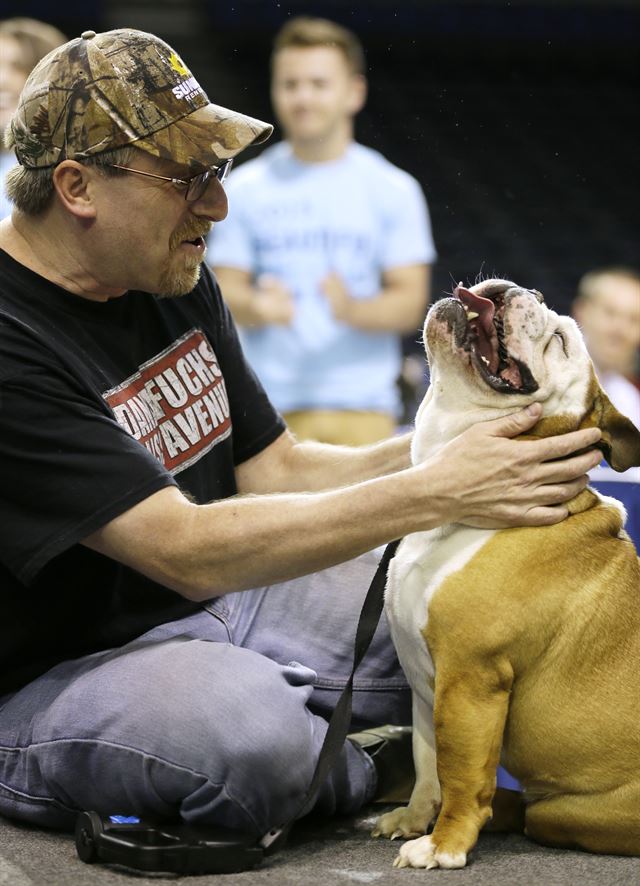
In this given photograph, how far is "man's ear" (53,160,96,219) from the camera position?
6.54ft

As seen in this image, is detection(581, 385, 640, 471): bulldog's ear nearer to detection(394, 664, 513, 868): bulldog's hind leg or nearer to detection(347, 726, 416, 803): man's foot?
detection(394, 664, 513, 868): bulldog's hind leg

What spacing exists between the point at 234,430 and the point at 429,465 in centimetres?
67

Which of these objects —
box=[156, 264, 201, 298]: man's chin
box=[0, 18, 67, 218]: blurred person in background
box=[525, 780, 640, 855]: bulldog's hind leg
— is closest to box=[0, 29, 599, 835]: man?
box=[156, 264, 201, 298]: man's chin

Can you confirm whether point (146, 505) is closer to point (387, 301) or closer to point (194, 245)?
point (194, 245)

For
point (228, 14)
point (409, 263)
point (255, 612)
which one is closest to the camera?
point (255, 612)

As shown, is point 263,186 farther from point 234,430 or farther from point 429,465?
point 429,465

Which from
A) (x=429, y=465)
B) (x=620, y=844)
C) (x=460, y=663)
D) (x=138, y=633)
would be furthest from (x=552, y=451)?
(x=138, y=633)

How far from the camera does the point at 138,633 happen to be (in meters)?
2.08

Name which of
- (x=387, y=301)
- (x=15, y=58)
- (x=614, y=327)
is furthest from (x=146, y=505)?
(x=614, y=327)

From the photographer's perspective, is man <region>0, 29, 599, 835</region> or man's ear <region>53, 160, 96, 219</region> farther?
man's ear <region>53, 160, 96, 219</region>

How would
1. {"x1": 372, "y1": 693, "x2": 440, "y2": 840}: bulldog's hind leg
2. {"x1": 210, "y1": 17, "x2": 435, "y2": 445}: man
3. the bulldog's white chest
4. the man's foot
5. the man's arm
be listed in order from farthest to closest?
{"x1": 210, "y1": 17, "x2": 435, "y2": 445}: man
the man's arm
the man's foot
{"x1": 372, "y1": 693, "x2": 440, "y2": 840}: bulldog's hind leg
the bulldog's white chest

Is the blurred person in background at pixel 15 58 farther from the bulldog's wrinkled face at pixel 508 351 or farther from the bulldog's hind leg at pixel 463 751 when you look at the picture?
the bulldog's hind leg at pixel 463 751

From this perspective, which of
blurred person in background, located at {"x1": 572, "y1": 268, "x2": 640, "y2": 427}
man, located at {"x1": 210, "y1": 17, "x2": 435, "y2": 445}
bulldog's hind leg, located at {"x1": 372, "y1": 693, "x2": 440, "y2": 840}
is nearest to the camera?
bulldog's hind leg, located at {"x1": 372, "y1": 693, "x2": 440, "y2": 840}

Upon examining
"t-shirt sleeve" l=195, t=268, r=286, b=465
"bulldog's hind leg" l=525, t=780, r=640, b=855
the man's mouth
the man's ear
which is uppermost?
the man's ear
